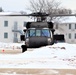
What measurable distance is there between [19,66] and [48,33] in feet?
42.4

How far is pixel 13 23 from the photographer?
82.1 meters

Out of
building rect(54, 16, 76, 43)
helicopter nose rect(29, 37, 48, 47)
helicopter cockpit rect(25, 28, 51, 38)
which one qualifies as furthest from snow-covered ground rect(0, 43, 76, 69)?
building rect(54, 16, 76, 43)

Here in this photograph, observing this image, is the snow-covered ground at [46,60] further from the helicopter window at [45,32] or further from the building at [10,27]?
the building at [10,27]

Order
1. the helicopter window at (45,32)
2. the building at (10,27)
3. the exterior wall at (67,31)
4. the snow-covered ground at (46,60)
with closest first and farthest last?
the snow-covered ground at (46,60)
the helicopter window at (45,32)
the building at (10,27)
the exterior wall at (67,31)

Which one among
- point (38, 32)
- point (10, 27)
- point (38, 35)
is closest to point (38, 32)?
point (38, 32)

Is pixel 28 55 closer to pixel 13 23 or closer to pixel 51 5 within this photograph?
pixel 51 5

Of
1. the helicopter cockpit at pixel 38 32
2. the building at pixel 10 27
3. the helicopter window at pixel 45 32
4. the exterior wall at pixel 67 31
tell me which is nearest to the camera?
the helicopter cockpit at pixel 38 32

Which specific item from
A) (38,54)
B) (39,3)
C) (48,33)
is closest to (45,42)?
(48,33)

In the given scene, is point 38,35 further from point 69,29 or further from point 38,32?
point 69,29

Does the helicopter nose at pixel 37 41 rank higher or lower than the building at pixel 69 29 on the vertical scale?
higher

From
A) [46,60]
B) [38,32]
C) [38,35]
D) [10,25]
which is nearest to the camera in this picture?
[46,60]

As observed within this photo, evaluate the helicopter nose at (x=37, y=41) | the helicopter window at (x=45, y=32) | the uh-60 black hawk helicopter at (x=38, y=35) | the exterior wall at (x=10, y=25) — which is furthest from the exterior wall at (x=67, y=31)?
the helicopter nose at (x=37, y=41)

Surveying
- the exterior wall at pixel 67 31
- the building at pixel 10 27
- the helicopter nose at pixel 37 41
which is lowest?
the exterior wall at pixel 67 31

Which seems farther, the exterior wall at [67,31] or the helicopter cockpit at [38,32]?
the exterior wall at [67,31]
